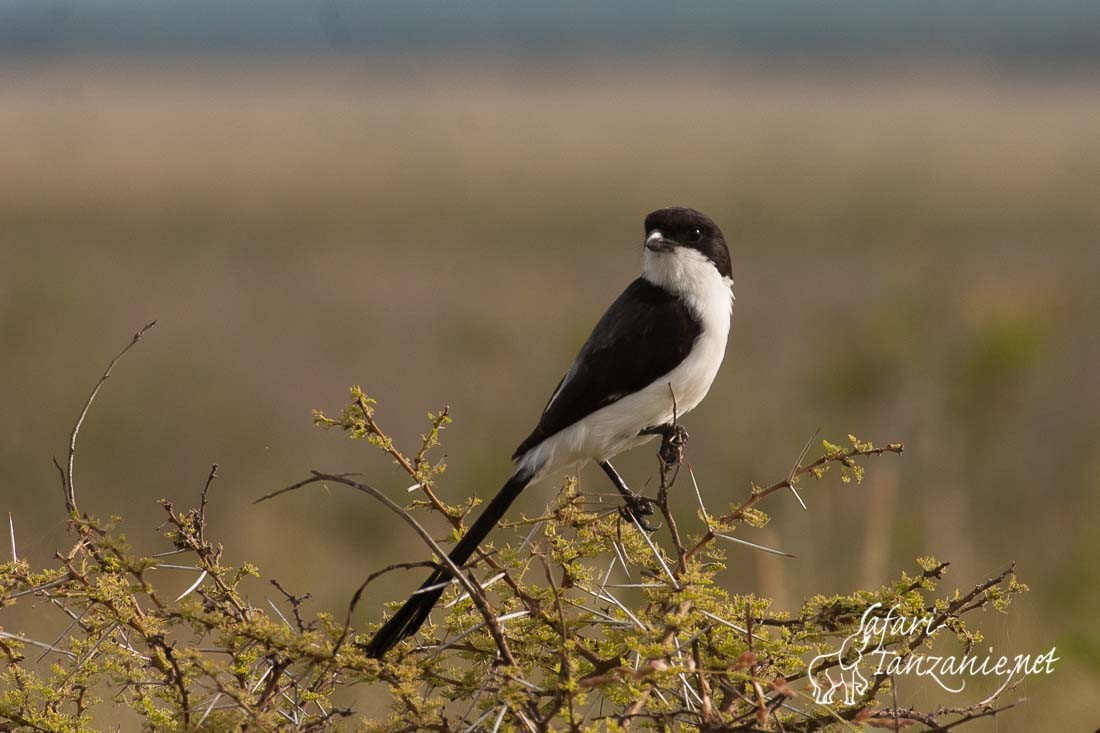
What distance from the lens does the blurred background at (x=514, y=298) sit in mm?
9828

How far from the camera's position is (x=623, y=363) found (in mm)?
4648

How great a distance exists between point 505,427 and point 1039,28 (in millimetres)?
140680

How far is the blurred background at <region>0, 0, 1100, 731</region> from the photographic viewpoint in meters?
9.83

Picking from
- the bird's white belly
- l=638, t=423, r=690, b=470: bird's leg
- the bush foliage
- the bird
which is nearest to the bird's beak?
the bird

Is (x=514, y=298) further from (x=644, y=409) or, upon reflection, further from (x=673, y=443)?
(x=673, y=443)

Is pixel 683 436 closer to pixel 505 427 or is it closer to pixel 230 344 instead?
pixel 505 427

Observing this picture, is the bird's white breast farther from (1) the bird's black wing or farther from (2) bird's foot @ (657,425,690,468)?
(2) bird's foot @ (657,425,690,468)

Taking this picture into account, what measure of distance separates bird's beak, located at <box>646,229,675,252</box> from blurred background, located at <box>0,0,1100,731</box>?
130 cm

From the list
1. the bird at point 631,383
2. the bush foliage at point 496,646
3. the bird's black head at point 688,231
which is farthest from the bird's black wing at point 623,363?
the bush foliage at point 496,646

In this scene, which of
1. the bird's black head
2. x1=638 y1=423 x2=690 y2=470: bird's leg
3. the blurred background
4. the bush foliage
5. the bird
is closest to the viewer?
the bush foliage

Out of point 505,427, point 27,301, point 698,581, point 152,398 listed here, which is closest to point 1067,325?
point 505,427

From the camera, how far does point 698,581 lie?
2717mm

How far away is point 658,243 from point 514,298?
1837 cm

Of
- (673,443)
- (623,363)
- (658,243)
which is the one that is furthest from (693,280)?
(673,443)
